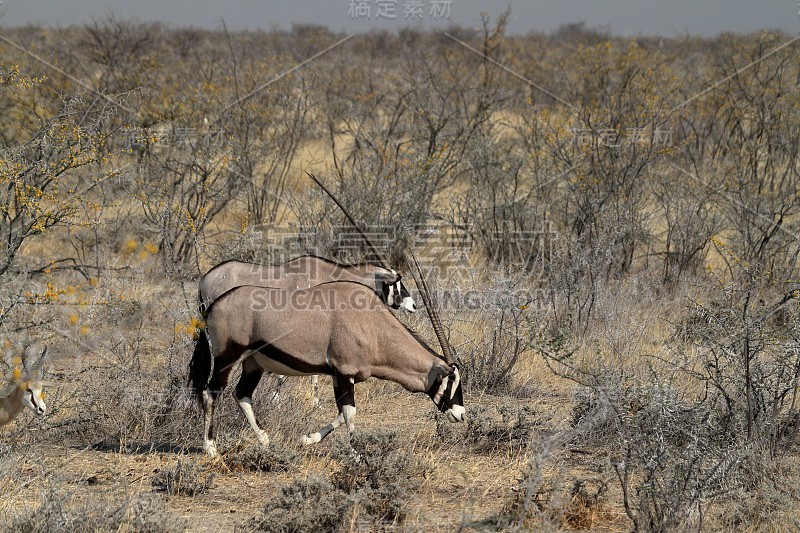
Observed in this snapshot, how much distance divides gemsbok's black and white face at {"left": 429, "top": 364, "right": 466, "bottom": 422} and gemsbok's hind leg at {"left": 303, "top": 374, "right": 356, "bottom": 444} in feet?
2.10

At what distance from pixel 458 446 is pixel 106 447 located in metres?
2.78

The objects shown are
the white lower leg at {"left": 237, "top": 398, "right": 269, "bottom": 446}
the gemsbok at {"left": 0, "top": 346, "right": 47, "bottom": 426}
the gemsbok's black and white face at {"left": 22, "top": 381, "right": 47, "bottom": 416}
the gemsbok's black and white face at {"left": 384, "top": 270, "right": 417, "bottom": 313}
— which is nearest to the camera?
the gemsbok at {"left": 0, "top": 346, "right": 47, "bottom": 426}

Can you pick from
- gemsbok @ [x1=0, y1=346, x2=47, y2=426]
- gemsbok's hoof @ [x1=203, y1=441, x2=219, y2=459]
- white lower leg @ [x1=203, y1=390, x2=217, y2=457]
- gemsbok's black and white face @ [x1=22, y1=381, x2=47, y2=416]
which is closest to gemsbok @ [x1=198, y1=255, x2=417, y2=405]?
white lower leg @ [x1=203, y1=390, x2=217, y2=457]

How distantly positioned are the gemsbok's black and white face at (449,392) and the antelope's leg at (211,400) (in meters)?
1.61

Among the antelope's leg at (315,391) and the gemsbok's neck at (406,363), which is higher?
the gemsbok's neck at (406,363)

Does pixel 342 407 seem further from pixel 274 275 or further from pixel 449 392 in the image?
pixel 274 275

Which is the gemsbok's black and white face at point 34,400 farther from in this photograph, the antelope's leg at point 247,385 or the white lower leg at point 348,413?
the white lower leg at point 348,413

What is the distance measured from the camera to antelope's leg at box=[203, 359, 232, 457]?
670 cm

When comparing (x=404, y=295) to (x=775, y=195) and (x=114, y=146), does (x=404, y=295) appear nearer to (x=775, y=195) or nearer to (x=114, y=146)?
(x=775, y=195)


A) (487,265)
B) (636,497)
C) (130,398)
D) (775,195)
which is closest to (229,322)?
(130,398)

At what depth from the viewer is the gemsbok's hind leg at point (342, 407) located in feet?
22.3

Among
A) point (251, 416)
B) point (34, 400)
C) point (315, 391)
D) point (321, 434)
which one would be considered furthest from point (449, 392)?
point (34, 400)

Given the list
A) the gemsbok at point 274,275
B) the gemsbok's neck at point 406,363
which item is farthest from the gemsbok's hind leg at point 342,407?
the gemsbok at point 274,275

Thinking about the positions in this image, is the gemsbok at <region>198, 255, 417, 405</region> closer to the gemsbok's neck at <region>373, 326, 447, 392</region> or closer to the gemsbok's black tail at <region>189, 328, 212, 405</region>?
the gemsbok's black tail at <region>189, 328, 212, 405</region>
